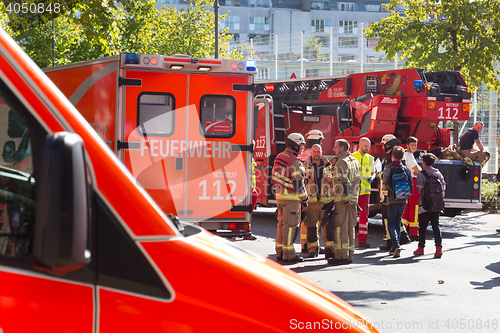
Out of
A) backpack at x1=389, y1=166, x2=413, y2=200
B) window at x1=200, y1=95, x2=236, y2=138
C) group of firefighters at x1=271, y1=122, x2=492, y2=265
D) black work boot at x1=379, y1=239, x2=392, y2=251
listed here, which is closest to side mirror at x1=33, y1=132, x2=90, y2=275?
window at x1=200, y1=95, x2=236, y2=138

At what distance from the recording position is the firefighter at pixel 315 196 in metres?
8.38

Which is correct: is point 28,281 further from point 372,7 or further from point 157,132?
point 372,7

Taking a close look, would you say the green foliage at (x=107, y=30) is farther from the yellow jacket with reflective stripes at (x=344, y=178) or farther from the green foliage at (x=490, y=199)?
the green foliage at (x=490, y=199)

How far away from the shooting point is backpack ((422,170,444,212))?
866 centimetres

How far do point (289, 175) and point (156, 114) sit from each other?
83.7 inches

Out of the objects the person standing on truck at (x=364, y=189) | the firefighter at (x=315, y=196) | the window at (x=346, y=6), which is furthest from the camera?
the window at (x=346, y=6)

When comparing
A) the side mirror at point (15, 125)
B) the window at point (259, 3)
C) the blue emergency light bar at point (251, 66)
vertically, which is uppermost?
the window at point (259, 3)

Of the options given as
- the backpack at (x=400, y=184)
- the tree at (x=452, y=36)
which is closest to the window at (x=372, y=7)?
the tree at (x=452, y=36)

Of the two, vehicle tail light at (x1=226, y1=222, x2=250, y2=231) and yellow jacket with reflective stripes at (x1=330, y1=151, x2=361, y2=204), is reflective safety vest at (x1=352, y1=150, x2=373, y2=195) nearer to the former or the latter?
yellow jacket with reflective stripes at (x1=330, y1=151, x2=361, y2=204)

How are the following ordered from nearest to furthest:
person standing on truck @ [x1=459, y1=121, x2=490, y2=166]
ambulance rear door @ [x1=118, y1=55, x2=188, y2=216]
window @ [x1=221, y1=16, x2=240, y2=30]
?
ambulance rear door @ [x1=118, y1=55, x2=188, y2=216] → person standing on truck @ [x1=459, y1=121, x2=490, y2=166] → window @ [x1=221, y1=16, x2=240, y2=30]

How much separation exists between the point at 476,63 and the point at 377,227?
6625mm

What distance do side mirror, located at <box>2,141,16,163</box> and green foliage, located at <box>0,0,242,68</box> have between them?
7.09 m

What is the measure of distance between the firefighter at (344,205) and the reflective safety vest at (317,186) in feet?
0.41

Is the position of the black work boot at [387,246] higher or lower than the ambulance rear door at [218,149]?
lower
